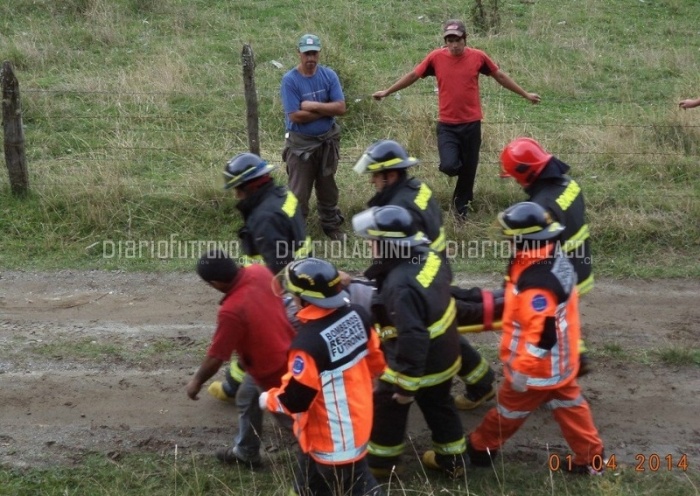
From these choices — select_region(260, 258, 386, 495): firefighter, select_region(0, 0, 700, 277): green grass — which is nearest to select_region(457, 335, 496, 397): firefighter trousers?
select_region(260, 258, 386, 495): firefighter

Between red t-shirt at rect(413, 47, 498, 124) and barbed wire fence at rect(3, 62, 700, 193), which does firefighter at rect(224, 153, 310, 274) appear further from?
barbed wire fence at rect(3, 62, 700, 193)

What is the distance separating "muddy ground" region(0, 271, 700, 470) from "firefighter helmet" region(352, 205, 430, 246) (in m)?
1.63

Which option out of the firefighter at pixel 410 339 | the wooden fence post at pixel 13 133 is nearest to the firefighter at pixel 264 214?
the firefighter at pixel 410 339

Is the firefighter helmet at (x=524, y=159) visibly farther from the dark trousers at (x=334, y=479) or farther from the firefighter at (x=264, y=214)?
the dark trousers at (x=334, y=479)

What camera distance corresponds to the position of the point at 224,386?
6.58 meters

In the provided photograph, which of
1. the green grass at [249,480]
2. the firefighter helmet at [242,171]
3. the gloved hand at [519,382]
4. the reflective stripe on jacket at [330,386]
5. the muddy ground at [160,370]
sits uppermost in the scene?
the firefighter helmet at [242,171]

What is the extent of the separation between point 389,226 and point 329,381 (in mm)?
1010

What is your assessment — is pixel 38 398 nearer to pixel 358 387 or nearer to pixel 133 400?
pixel 133 400

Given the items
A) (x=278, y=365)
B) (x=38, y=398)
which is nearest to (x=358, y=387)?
(x=278, y=365)

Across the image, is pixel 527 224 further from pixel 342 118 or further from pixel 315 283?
pixel 342 118

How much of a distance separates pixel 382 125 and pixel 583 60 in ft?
13.2

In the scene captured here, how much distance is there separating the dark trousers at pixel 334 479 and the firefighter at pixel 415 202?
5.10ft

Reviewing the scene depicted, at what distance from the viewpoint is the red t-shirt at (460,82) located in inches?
365
